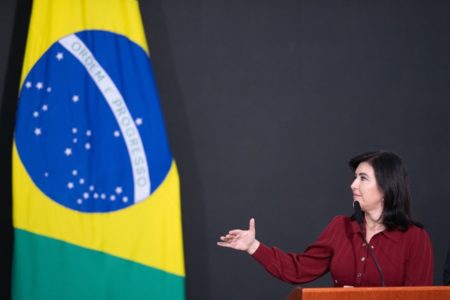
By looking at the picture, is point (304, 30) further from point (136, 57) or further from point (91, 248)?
point (91, 248)

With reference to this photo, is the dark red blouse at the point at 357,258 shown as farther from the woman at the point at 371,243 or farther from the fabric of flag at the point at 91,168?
the fabric of flag at the point at 91,168

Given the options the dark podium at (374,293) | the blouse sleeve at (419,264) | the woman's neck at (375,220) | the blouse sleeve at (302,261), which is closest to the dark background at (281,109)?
the blouse sleeve at (302,261)

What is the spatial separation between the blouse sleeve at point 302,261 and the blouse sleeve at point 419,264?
32cm

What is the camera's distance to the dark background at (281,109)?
438cm

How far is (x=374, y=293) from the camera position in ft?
6.96

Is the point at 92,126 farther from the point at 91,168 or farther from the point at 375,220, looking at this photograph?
the point at 375,220

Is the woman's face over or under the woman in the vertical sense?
over

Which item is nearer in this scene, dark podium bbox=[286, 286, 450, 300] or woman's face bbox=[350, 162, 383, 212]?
dark podium bbox=[286, 286, 450, 300]

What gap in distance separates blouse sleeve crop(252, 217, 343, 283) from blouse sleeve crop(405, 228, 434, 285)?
1.06 feet

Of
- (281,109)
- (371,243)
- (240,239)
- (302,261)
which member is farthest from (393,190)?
(281,109)

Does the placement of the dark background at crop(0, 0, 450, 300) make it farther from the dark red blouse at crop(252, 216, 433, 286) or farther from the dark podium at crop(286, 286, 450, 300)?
the dark podium at crop(286, 286, 450, 300)

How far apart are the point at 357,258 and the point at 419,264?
25 cm

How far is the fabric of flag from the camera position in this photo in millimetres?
3699

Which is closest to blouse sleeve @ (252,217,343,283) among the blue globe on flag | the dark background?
the blue globe on flag
